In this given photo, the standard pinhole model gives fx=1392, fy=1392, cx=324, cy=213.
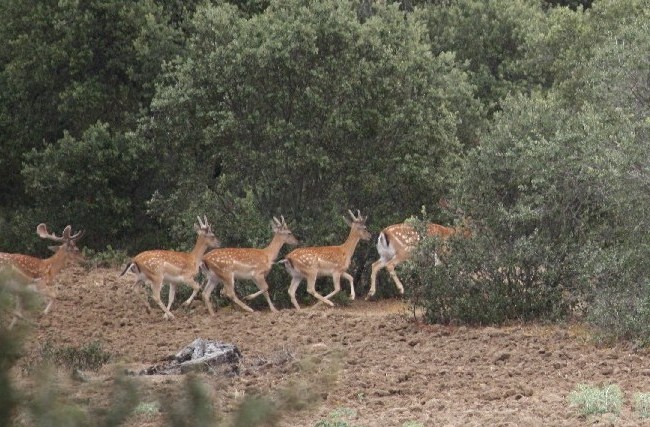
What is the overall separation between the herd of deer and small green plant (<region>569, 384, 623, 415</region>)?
242 inches

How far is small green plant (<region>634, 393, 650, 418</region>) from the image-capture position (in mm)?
9156

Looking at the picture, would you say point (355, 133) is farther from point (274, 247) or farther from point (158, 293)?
point (158, 293)

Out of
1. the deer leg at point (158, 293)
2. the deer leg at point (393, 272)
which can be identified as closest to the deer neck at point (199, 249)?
the deer leg at point (158, 293)

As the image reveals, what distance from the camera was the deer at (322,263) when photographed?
16828 millimetres

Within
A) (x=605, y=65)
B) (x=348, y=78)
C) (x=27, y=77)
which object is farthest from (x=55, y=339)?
(x=27, y=77)

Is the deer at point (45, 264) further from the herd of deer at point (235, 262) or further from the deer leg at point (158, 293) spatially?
the deer leg at point (158, 293)

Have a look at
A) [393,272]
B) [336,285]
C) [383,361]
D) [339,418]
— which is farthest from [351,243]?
[339,418]

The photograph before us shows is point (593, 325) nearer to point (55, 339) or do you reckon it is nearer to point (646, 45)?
point (646, 45)

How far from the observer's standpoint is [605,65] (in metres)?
15.6

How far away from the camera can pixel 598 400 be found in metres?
9.42

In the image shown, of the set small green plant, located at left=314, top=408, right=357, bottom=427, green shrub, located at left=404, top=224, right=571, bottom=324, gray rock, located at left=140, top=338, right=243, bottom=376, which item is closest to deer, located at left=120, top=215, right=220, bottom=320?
green shrub, located at left=404, top=224, right=571, bottom=324

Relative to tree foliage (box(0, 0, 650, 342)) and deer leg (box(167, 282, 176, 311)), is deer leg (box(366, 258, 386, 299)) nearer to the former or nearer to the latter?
tree foliage (box(0, 0, 650, 342))

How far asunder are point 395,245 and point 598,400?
807cm

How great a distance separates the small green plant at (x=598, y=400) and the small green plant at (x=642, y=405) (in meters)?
0.11
